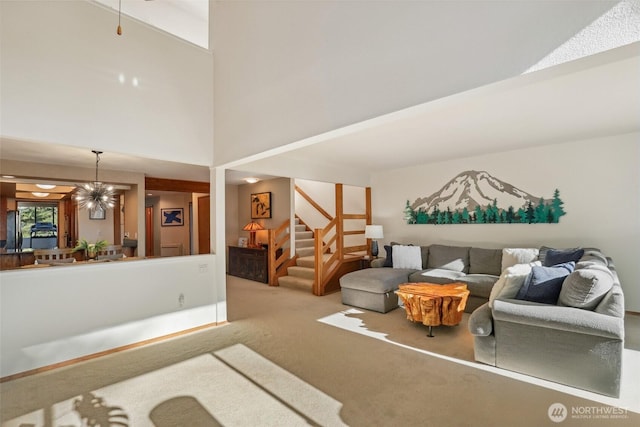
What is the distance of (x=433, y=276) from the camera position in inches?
184

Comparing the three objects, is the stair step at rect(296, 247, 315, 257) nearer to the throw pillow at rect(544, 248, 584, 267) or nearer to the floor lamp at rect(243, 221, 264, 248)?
the floor lamp at rect(243, 221, 264, 248)

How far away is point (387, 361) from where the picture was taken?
2.90 metres

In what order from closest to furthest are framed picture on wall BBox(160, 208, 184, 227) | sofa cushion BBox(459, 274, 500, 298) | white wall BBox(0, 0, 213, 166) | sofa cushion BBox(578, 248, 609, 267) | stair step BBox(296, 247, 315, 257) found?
white wall BBox(0, 0, 213, 166), sofa cushion BBox(578, 248, 609, 267), sofa cushion BBox(459, 274, 500, 298), stair step BBox(296, 247, 315, 257), framed picture on wall BBox(160, 208, 184, 227)

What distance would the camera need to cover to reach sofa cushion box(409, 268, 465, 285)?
455 centimetres

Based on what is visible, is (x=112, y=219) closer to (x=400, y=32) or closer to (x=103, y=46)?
(x=103, y=46)

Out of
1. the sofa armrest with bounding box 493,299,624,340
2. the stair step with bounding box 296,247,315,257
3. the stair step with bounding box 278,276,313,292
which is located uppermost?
the stair step with bounding box 296,247,315,257

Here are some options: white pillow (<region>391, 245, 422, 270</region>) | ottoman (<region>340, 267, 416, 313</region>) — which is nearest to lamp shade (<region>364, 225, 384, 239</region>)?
white pillow (<region>391, 245, 422, 270</region>)

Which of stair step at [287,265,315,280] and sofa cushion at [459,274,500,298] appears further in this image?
stair step at [287,265,315,280]

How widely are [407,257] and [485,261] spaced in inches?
48.7

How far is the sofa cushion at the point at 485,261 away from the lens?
4801 mm

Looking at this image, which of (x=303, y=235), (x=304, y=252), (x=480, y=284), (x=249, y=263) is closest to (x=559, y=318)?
(x=480, y=284)

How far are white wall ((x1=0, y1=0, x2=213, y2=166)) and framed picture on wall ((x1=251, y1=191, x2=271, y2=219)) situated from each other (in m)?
3.29

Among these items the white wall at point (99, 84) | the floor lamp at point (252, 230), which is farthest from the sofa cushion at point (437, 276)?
the floor lamp at point (252, 230)

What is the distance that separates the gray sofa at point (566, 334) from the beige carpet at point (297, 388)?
0.16 meters
